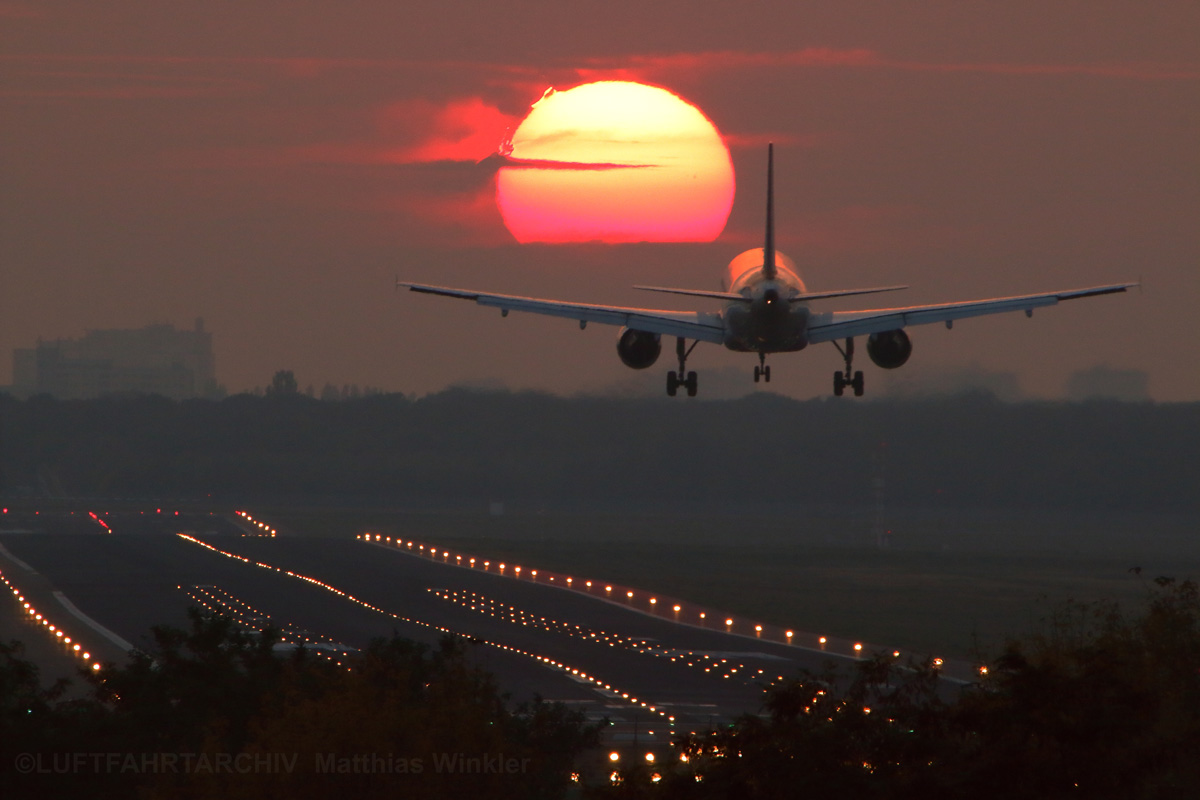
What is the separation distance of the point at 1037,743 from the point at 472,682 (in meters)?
28.1

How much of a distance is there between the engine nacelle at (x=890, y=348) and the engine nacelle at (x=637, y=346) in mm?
9290

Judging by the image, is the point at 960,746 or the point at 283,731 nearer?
the point at 960,746

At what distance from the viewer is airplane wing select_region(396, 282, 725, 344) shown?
238 feet

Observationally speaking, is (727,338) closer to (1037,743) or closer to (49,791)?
(49,791)

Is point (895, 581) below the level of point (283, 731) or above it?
below

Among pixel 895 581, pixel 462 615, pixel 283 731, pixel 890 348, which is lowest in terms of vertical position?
pixel 462 615

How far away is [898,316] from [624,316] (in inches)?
466

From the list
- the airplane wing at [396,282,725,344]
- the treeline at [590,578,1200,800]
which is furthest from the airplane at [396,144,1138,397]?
the treeline at [590,578,1200,800]

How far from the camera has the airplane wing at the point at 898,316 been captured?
234ft

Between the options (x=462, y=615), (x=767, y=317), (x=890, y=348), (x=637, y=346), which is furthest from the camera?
(x=462, y=615)

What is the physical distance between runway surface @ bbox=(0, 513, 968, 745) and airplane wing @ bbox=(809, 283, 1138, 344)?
755 inches

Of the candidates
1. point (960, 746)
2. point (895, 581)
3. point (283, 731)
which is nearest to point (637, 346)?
point (283, 731)

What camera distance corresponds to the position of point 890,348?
7106 centimetres

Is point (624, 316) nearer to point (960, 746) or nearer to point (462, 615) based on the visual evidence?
point (960, 746)
